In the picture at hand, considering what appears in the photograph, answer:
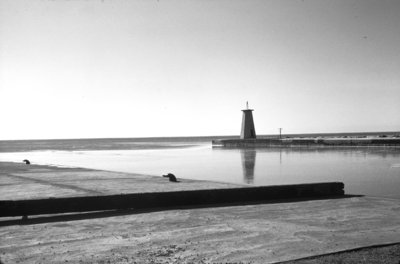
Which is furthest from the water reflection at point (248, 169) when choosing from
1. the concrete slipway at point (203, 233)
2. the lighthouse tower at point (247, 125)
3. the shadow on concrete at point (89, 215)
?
the lighthouse tower at point (247, 125)

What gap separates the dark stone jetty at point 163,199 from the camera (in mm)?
7371

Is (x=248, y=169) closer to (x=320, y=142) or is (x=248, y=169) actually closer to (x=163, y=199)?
(x=163, y=199)

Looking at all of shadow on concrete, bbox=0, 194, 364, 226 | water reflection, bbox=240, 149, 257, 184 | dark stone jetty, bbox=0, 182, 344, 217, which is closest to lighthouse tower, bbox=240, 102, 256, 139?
water reflection, bbox=240, 149, 257, 184

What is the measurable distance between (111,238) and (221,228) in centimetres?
158

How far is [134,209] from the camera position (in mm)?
8094

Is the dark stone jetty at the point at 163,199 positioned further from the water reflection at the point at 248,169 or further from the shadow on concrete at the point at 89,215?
the water reflection at the point at 248,169

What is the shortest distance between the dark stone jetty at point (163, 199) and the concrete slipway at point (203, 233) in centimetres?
27

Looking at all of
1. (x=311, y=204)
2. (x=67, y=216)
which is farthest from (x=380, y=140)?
(x=67, y=216)

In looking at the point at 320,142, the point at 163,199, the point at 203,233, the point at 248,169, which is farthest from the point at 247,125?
the point at 203,233

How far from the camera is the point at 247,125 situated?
6309 centimetres

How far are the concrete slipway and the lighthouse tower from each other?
51734 millimetres

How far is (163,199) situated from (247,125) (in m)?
55.3

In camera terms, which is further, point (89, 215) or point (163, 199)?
point (163, 199)

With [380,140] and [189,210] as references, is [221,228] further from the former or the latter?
[380,140]
